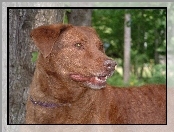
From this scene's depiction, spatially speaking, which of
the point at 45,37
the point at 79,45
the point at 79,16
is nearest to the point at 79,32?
the point at 79,45

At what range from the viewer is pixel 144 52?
400cm

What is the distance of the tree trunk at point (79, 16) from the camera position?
3207 millimetres

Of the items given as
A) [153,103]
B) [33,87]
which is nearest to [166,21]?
[153,103]

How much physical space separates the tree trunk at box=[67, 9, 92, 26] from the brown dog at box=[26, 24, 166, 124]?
0.46 m

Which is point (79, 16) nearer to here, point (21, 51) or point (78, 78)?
point (21, 51)

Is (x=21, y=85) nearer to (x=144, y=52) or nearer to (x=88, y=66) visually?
(x=88, y=66)

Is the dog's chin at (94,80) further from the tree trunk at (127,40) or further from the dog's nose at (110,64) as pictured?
the tree trunk at (127,40)

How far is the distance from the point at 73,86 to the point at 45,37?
1.20 feet

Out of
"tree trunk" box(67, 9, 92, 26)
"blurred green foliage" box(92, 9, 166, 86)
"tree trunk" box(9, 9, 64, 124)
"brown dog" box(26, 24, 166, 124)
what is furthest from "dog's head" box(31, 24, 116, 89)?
"blurred green foliage" box(92, 9, 166, 86)

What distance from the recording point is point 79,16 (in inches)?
133

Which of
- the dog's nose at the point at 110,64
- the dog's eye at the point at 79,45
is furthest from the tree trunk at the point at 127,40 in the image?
the dog's nose at the point at 110,64

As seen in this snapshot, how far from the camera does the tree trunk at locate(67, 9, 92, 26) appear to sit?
10.5 ft

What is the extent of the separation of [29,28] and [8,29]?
0.15 m

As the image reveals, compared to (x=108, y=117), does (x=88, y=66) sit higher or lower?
higher
